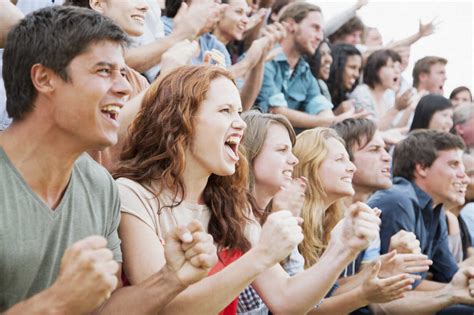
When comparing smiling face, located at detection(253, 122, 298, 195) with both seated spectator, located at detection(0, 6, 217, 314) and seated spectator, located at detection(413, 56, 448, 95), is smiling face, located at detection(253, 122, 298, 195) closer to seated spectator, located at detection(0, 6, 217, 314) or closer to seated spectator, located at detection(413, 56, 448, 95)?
seated spectator, located at detection(0, 6, 217, 314)

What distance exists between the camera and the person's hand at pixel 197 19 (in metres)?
4.07

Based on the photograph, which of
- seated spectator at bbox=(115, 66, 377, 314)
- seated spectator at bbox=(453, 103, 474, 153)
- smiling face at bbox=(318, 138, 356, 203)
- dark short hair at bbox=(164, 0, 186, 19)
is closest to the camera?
seated spectator at bbox=(115, 66, 377, 314)

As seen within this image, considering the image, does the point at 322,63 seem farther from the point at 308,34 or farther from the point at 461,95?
the point at 461,95

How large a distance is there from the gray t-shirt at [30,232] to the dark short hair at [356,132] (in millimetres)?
2882

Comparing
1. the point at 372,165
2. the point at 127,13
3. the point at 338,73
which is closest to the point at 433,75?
the point at 338,73

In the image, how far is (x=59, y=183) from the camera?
231cm

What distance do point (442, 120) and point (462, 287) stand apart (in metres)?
2.52

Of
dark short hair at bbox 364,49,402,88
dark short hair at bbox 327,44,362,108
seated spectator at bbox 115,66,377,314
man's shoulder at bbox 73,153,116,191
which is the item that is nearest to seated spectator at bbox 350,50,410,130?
dark short hair at bbox 364,49,402,88

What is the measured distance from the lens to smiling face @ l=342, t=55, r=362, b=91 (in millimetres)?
7273

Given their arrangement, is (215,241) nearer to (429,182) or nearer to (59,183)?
(59,183)

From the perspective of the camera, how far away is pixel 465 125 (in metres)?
7.17

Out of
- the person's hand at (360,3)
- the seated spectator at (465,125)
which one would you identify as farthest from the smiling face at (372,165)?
the person's hand at (360,3)

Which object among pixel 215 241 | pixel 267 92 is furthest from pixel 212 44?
pixel 215 241

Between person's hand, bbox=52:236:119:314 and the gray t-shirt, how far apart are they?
0.88 ft
